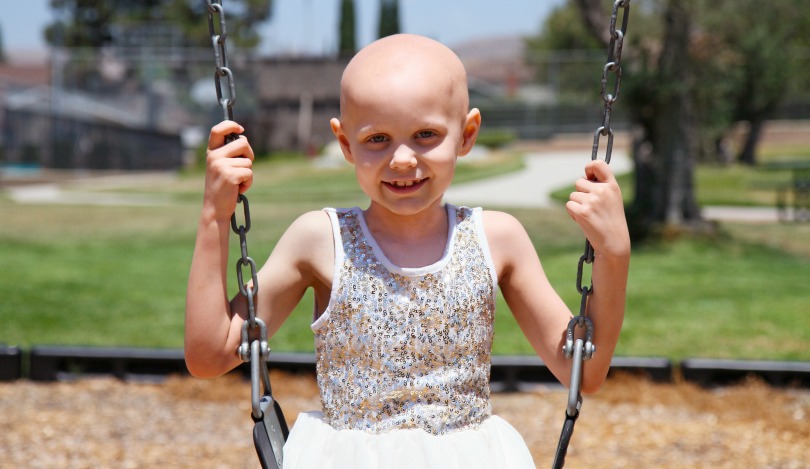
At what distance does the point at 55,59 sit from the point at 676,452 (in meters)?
26.8

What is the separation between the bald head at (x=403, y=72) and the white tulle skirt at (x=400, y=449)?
2.06ft

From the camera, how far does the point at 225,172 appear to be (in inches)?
78.8

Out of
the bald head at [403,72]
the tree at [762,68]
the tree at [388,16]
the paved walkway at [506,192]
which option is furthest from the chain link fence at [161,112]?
the bald head at [403,72]

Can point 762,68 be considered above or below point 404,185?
below

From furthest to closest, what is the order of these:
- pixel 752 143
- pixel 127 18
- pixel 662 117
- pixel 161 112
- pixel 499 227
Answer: pixel 127 18
pixel 161 112
pixel 752 143
pixel 662 117
pixel 499 227

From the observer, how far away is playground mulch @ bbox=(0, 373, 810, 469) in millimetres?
4105

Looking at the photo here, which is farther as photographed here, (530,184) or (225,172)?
(530,184)

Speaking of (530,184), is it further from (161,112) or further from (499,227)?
(499,227)

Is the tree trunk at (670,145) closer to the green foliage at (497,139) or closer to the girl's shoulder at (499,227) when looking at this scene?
the girl's shoulder at (499,227)

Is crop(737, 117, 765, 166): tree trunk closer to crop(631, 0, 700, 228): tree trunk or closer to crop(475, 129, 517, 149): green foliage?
crop(475, 129, 517, 149): green foliage

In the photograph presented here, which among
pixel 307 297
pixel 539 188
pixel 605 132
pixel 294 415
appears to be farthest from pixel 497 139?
pixel 605 132

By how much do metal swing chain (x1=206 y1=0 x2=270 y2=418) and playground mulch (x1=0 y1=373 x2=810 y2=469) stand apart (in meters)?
2.19

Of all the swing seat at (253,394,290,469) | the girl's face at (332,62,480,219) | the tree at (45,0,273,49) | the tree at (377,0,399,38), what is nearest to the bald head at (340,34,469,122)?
the girl's face at (332,62,480,219)

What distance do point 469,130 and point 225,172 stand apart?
50 centimetres
